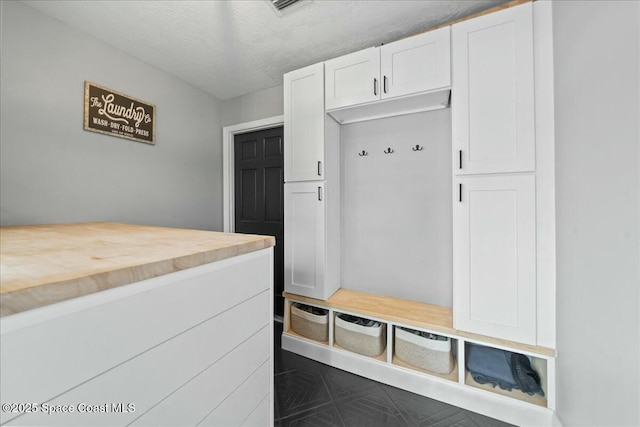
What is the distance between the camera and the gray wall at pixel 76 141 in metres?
1.67

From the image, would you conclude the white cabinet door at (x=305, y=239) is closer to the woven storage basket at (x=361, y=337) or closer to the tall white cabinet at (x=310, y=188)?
the tall white cabinet at (x=310, y=188)

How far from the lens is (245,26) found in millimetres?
1913

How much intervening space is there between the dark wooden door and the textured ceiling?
80cm

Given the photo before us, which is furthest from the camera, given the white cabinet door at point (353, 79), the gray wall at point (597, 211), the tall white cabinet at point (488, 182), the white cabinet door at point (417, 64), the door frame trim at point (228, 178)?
the door frame trim at point (228, 178)

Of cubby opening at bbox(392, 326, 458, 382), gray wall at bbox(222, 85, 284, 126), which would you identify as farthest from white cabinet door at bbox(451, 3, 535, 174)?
gray wall at bbox(222, 85, 284, 126)

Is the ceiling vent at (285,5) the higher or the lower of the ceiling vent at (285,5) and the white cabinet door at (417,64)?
the higher

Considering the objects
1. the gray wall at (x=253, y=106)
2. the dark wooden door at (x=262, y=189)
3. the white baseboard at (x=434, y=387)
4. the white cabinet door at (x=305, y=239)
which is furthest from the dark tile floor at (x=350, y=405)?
the gray wall at (x=253, y=106)

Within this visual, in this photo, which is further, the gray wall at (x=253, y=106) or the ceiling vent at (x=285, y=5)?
the gray wall at (x=253, y=106)

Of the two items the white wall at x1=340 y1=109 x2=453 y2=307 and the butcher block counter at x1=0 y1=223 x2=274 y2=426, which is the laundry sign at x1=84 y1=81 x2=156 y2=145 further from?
the white wall at x1=340 y1=109 x2=453 y2=307

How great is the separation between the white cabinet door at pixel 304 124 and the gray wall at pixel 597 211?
146 cm

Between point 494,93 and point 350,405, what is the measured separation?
6.96 ft

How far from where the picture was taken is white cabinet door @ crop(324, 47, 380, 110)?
186 cm

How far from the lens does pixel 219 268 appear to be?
87 centimetres

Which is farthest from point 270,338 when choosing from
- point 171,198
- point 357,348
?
point 171,198
